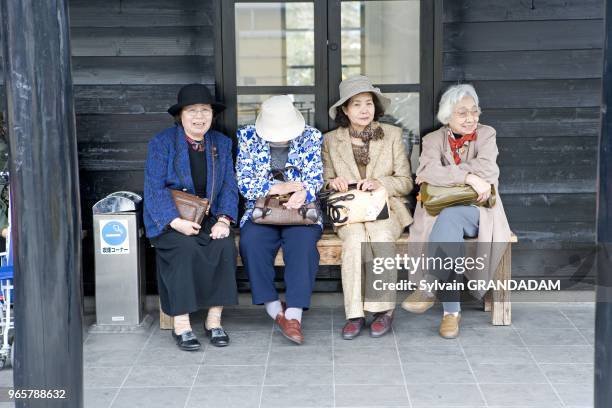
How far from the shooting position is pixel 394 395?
3344mm

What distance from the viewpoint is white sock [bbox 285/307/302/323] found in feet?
13.3

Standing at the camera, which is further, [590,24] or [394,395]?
[590,24]

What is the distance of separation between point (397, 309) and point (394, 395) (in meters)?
1.30

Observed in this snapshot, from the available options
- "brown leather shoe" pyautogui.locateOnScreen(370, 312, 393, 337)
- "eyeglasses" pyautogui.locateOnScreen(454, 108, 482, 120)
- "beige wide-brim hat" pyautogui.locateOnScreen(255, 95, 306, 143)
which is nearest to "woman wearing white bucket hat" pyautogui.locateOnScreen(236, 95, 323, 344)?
"beige wide-brim hat" pyautogui.locateOnScreen(255, 95, 306, 143)

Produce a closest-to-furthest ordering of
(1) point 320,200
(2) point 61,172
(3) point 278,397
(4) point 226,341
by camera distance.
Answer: (2) point 61,172 < (3) point 278,397 < (4) point 226,341 < (1) point 320,200

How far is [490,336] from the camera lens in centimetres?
410

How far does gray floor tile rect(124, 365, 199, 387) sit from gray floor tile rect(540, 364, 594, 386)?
153cm

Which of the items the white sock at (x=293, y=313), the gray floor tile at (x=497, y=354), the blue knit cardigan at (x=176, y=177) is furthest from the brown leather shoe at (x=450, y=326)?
the blue knit cardigan at (x=176, y=177)

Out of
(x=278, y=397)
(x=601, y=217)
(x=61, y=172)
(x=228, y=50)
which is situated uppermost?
(x=228, y=50)

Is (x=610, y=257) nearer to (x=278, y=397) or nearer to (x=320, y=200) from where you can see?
(x=278, y=397)

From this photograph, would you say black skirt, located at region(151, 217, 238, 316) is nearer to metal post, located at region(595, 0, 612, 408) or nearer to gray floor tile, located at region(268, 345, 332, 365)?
gray floor tile, located at region(268, 345, 332, 365)

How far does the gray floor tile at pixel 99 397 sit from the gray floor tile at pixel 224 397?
0.32 meters

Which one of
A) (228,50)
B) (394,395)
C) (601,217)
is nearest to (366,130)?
(228,50)

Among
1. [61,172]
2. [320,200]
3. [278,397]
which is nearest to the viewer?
[61,172]
